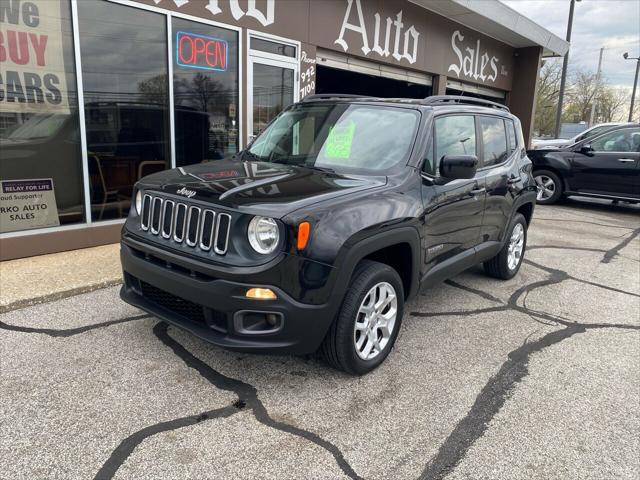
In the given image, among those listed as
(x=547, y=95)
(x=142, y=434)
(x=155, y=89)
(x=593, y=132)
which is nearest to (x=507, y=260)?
(x=142, y=434)

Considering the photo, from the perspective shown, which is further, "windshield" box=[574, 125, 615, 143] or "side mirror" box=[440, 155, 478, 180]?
"windshield" box=[574, 125, 615, 143]

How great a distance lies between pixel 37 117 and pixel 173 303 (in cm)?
372

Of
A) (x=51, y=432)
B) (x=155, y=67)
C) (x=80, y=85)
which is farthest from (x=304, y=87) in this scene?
(x=51, y=432)

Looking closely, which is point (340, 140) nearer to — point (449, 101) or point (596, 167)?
point (449, 101)

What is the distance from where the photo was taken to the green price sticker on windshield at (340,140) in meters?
3.87

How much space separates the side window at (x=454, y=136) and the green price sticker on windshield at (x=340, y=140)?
658mm

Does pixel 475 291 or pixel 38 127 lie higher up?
pixel 38 127

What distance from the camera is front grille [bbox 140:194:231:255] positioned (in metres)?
2.88

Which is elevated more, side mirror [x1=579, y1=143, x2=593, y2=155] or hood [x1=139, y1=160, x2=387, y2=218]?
side mirror [x1=579, y1=143, x2=593, y2=155]

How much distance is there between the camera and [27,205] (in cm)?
562

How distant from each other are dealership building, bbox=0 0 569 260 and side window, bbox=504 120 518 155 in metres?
4.09

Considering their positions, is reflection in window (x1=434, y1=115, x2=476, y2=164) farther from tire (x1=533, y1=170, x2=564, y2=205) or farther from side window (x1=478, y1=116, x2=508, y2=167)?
tire (x1=533, y1=170, x2=564, y2=205)

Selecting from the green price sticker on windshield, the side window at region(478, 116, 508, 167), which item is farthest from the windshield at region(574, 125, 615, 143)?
the green price sticker on windshield

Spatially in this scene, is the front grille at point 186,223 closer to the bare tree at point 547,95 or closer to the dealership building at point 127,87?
the dealership building at point 127,87
